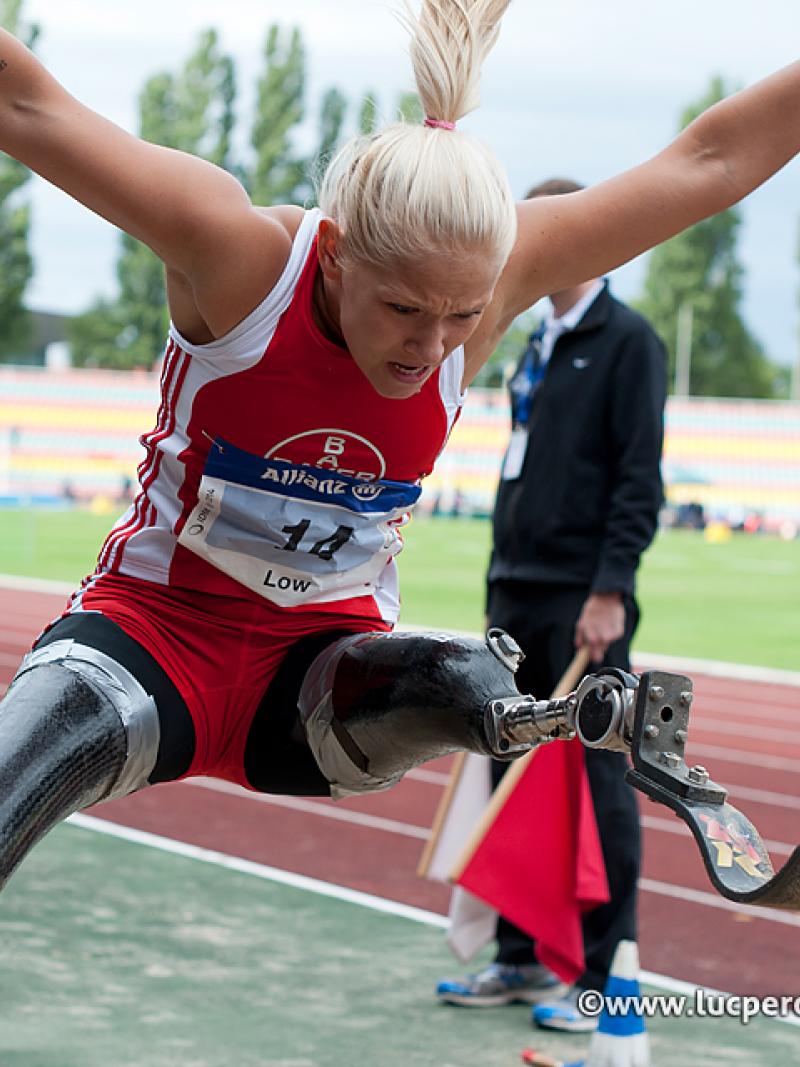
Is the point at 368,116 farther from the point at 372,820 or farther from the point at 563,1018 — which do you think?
the point at 372,820

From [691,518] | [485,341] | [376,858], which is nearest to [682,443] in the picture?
[691,518]

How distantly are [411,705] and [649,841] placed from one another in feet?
13.2

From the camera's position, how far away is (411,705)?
2.42 metres

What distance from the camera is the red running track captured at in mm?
4770

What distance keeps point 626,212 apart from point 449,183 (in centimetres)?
48

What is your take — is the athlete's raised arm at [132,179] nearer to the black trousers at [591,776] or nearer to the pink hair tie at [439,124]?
the pink hair tie at [439,124]

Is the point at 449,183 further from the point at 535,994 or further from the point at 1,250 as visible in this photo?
the point at 1,250

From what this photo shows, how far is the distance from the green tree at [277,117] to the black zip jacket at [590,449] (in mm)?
39938

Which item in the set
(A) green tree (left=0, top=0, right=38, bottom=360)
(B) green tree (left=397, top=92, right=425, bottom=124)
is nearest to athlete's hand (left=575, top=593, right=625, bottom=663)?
(B) green tree (left=397, top=92, right=425, bottom=124)

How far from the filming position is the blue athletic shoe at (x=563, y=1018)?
408 centimetres

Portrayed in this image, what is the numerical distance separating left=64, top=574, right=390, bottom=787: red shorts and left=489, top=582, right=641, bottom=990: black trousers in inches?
69.8

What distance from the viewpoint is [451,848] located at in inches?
180

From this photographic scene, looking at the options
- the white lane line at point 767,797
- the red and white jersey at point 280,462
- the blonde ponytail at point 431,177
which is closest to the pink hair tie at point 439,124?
the blonde ponytail at point 431,177

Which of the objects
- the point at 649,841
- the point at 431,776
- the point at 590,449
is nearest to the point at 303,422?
the point at 590,449
